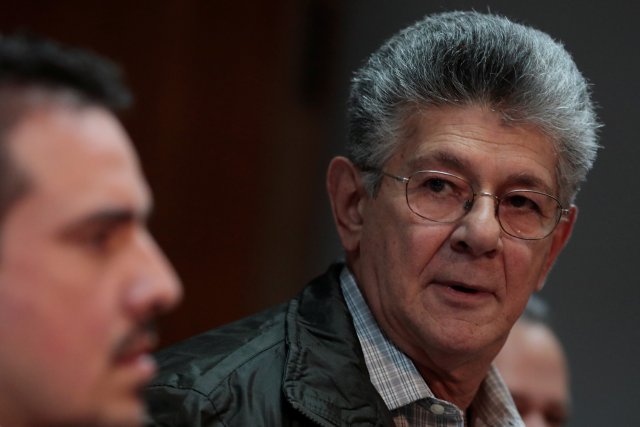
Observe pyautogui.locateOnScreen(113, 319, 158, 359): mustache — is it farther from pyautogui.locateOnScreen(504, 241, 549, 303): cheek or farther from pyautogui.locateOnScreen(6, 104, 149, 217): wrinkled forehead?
pyautogui.locateOnScreen(504, 241, 549, 303): cheek

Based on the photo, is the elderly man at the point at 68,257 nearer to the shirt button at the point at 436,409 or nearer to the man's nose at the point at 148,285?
the man's nose at the point at 148,285

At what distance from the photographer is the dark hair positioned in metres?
1.28

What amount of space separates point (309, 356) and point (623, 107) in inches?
87.6

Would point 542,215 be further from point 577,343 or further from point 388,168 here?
point 577,343

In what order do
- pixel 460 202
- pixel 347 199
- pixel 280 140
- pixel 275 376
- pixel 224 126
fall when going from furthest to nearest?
1. pixel 280 140
2. pixel 224 126
3. pixel 347 199
4. pixel 460 202
5. pixel 275 376

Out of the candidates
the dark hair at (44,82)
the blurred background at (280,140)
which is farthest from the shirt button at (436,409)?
the blurred background at (280,140)

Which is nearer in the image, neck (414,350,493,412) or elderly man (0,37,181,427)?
elderly man (0,37,181,427)

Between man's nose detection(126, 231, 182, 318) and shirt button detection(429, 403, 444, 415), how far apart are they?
878mm

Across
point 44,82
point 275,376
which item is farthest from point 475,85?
point 44,82

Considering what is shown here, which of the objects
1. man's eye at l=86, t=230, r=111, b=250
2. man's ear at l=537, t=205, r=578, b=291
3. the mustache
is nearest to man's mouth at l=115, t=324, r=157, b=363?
the mustache

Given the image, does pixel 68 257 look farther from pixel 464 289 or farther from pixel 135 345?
pixel 464 289

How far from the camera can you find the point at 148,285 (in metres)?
1.30

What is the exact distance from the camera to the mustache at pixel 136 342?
130cm

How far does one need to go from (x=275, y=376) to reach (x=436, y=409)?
314 mm
